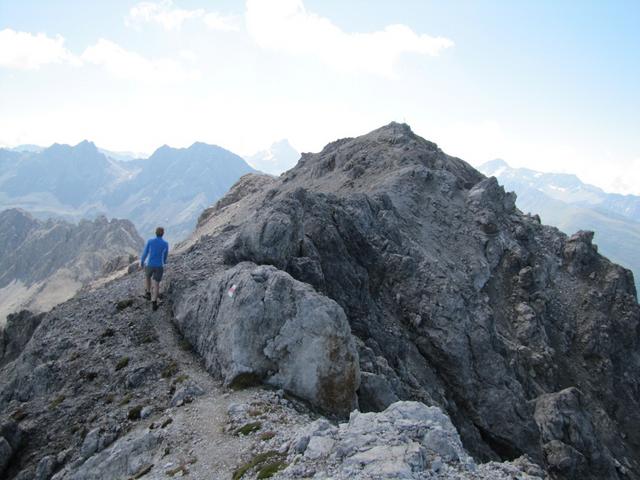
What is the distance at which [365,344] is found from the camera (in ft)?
133

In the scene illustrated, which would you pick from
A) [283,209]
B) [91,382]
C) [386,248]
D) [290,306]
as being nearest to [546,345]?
[386,248]

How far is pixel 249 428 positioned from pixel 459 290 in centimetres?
3865

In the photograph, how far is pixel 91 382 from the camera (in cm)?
2889

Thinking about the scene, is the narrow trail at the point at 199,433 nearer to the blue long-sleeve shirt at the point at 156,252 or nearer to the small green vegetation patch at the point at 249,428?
the small green vegetation patch at the point at 249,428

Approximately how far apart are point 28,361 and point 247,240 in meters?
16.3

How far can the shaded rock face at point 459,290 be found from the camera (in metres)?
44.3

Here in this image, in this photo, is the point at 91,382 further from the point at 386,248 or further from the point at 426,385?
the point at 386,248

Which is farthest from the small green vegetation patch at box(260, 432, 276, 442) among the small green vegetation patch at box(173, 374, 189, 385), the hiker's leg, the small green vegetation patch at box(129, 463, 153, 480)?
the hiker's leg

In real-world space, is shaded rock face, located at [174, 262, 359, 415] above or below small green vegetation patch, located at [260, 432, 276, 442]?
above

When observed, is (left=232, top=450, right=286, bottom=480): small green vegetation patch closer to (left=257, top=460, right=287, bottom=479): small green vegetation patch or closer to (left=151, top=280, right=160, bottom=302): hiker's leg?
(left=257, top=460, right=287, bottom=479): small green vegetation patch

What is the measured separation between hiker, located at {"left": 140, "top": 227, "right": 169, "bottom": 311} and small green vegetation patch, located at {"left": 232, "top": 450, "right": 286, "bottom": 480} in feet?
54.4

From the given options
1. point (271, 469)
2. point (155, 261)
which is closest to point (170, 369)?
point (155, 261)

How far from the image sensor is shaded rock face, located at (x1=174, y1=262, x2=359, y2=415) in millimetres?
26328

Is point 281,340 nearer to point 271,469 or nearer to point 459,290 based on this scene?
point 271,469
